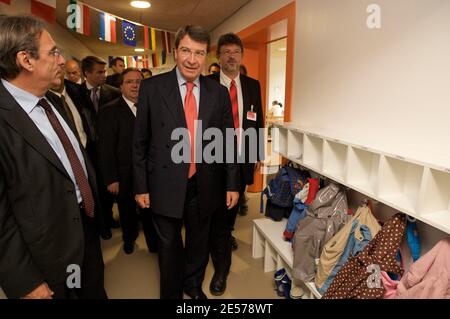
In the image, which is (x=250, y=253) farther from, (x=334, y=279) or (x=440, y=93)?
(x=440, y=93)

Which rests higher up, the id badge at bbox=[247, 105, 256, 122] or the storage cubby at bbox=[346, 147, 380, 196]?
the id badge at bbox=[247, 105, 256, 122]

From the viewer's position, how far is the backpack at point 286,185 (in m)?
2.27

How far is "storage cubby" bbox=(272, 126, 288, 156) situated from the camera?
2.52m

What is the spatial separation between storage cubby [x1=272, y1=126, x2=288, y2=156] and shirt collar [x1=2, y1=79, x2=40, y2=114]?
6.09ft

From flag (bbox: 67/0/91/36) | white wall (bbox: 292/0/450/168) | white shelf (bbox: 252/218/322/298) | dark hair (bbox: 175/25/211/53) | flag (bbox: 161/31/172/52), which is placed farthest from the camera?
flag (bbox: 161/31/172/52)

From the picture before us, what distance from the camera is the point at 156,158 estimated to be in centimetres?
155

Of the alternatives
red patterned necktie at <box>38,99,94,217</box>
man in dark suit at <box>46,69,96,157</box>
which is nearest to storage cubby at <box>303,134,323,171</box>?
red patterned necktie at <box>38,99,94,217</box>

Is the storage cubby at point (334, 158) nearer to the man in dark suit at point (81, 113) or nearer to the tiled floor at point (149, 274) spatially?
the tiled floor at point (149, 274)

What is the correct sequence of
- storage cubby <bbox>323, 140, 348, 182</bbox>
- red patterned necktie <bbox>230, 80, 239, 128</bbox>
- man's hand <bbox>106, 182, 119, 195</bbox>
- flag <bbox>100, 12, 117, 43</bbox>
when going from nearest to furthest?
storage cubby <bbox>323, 140, 348, 182</bbox> < red patterned necktie <bbox>230, 80, 239, 128</bbox> < man's hand <bbox>106, 182, 119, 195</bbox> < flag <bbox>100, 12, 117, 43</bbox>

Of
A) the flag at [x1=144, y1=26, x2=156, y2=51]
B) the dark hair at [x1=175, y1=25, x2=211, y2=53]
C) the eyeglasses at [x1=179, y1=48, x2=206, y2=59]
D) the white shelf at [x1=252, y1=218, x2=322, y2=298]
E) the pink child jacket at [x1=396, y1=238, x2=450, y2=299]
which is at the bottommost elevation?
the white shelf at [x1=252, y1=218, x2=322, y2=298]

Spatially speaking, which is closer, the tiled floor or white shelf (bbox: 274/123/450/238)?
white shelf (bbox: 274/123/450/238)

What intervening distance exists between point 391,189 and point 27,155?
5.14 ft

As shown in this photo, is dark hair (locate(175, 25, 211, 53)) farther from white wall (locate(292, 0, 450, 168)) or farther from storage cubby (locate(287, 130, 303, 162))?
storage cubby (locate(287, 130, 303, 162))

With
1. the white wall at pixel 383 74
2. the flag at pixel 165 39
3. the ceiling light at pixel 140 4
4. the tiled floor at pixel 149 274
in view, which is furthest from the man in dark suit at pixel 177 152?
the flag at pixel 165 39
